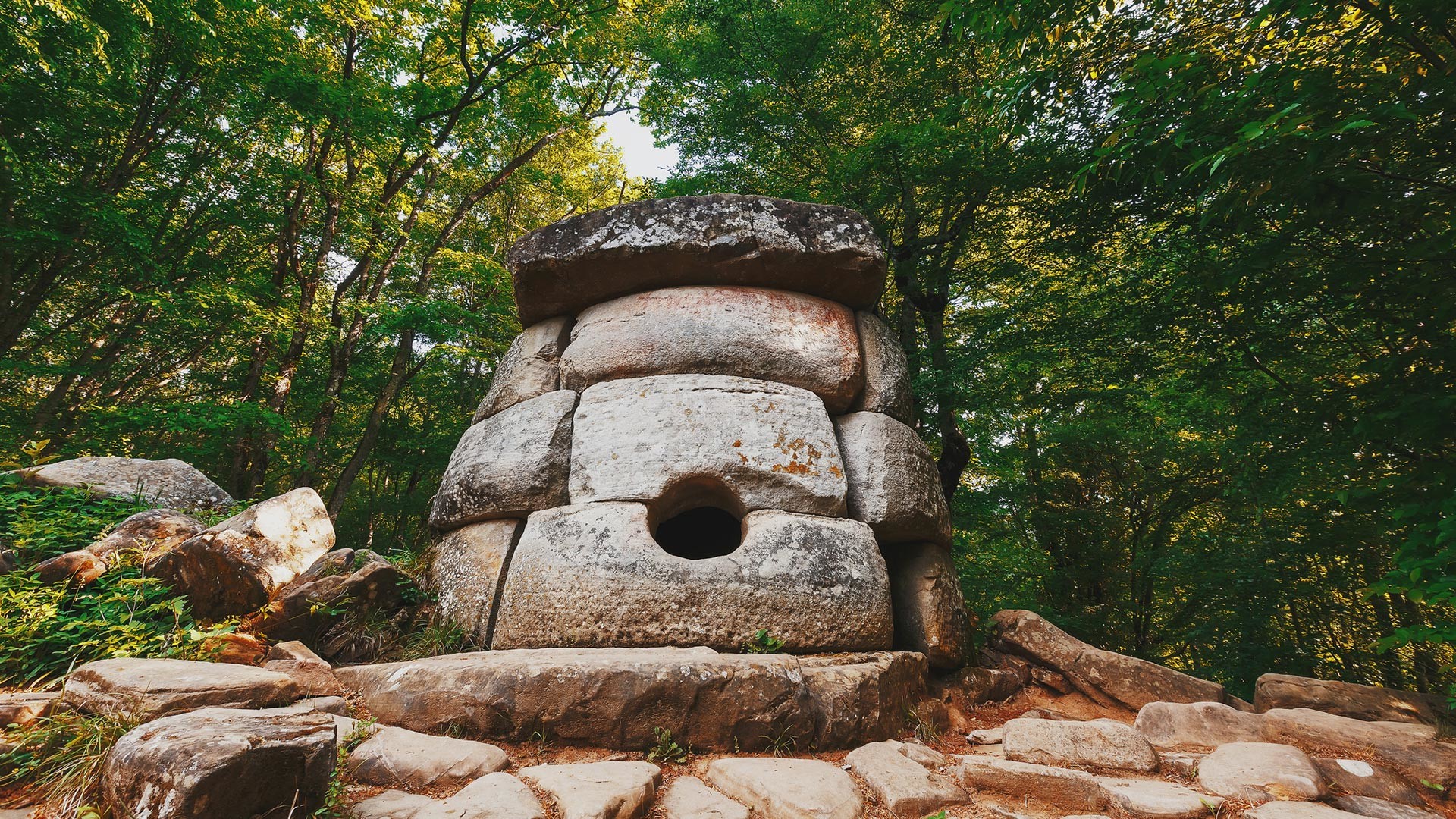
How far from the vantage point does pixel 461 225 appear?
43.4ft

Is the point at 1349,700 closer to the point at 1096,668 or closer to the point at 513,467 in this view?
the point at 1096,668

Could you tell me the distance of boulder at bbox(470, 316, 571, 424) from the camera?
5230 millimetres

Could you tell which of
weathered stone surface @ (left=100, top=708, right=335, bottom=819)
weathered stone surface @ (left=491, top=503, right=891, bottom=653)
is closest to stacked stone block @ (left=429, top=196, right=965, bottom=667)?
weathered stone surface @ (left=491, top=503, right=891, bottom=653)

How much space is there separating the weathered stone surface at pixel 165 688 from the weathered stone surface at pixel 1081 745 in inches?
131

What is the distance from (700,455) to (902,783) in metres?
2.24

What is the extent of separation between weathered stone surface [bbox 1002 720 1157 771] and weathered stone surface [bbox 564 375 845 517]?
1687mm

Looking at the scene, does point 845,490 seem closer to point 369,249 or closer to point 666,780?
point 666,780

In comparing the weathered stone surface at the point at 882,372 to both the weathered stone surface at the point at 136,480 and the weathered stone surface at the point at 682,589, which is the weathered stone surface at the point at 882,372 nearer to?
the weathered stone surface at the point at 682,589

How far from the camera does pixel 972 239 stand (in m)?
7.29

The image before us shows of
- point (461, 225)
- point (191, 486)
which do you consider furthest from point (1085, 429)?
point (461, 225)

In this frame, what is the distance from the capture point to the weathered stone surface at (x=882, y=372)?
200 inches

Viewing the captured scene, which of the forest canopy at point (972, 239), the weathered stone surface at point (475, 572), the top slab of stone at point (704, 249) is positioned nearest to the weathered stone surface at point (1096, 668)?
the forest canopy at point (972, 239)

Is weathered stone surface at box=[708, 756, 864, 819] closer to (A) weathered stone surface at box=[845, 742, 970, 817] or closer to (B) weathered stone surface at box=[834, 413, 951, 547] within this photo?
(A) weathered stone surface at box=[845, 742, 970, 817]

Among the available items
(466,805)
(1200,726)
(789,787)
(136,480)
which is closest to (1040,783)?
(789,787)
